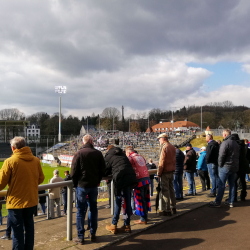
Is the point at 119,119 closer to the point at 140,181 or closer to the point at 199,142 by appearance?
the point at 199,142

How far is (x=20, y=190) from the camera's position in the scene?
3221 mm

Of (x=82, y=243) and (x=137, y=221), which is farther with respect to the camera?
(x=137, y=221)

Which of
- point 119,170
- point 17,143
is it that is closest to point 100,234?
point 119,170

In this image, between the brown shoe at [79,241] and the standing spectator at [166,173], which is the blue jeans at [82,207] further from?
the standing spectator at [166,173]

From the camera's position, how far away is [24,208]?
329 cm

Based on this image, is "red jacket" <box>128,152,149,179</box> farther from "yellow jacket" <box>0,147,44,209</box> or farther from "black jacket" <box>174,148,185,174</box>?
"black jacket" <box>174,148,185,174</box>

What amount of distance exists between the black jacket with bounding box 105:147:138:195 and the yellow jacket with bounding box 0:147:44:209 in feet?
4.59

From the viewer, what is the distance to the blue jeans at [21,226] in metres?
3.21

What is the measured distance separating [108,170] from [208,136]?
3853 mm

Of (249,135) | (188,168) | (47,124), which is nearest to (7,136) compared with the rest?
(47,124)

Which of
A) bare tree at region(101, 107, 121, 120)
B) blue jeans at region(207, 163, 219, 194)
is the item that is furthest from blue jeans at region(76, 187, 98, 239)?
bare tree at region(101, 107, 121, 120)

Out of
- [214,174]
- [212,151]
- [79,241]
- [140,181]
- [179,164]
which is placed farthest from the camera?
Answer: [179,164]

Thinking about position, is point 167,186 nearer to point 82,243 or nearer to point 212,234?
point 212,234

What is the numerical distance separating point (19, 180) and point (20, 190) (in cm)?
13
